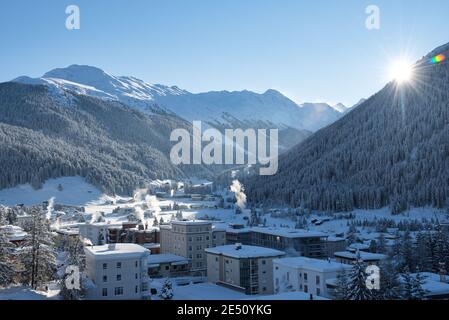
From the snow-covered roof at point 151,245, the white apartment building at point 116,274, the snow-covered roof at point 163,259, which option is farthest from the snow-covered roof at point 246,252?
the snow-covered roof at point 151,245

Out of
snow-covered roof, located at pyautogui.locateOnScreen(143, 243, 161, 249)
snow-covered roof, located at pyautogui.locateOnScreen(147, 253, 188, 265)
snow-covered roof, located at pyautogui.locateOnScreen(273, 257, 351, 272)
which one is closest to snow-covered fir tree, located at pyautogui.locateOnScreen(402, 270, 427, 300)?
snow-covered roof, located at pyautogui.locateOnScreen(273, 257, 351, 272)

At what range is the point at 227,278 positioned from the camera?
71.6 meters

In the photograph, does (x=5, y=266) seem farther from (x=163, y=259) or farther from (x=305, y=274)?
(x=163, y=259)

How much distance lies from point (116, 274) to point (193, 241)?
1525 inches

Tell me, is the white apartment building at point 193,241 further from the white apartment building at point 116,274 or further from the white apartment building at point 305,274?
the white apartment building at point 116,274

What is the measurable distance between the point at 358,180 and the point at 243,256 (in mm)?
127951

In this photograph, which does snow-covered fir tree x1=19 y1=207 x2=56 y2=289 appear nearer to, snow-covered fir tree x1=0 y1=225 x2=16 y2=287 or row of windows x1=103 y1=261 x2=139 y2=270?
snow-covered fir tree x1=0 y1=225 x2=16 y2=287

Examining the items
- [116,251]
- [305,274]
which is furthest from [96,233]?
[305,274]

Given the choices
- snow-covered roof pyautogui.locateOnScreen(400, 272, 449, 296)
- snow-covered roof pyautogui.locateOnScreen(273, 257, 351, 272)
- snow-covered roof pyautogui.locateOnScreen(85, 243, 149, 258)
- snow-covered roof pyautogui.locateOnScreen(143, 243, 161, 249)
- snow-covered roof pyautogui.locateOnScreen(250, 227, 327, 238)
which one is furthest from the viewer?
snow-covered roof pyautogui.locateOnScreen(143, 243, 161, 249)

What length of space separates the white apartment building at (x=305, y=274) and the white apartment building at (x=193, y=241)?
2769 centimetres

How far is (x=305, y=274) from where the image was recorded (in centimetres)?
5650

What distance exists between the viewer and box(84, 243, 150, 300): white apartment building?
50.7m

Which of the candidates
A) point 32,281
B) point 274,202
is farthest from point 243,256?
point 274,202

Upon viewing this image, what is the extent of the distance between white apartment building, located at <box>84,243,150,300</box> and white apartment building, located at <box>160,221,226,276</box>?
34330 millimetres
